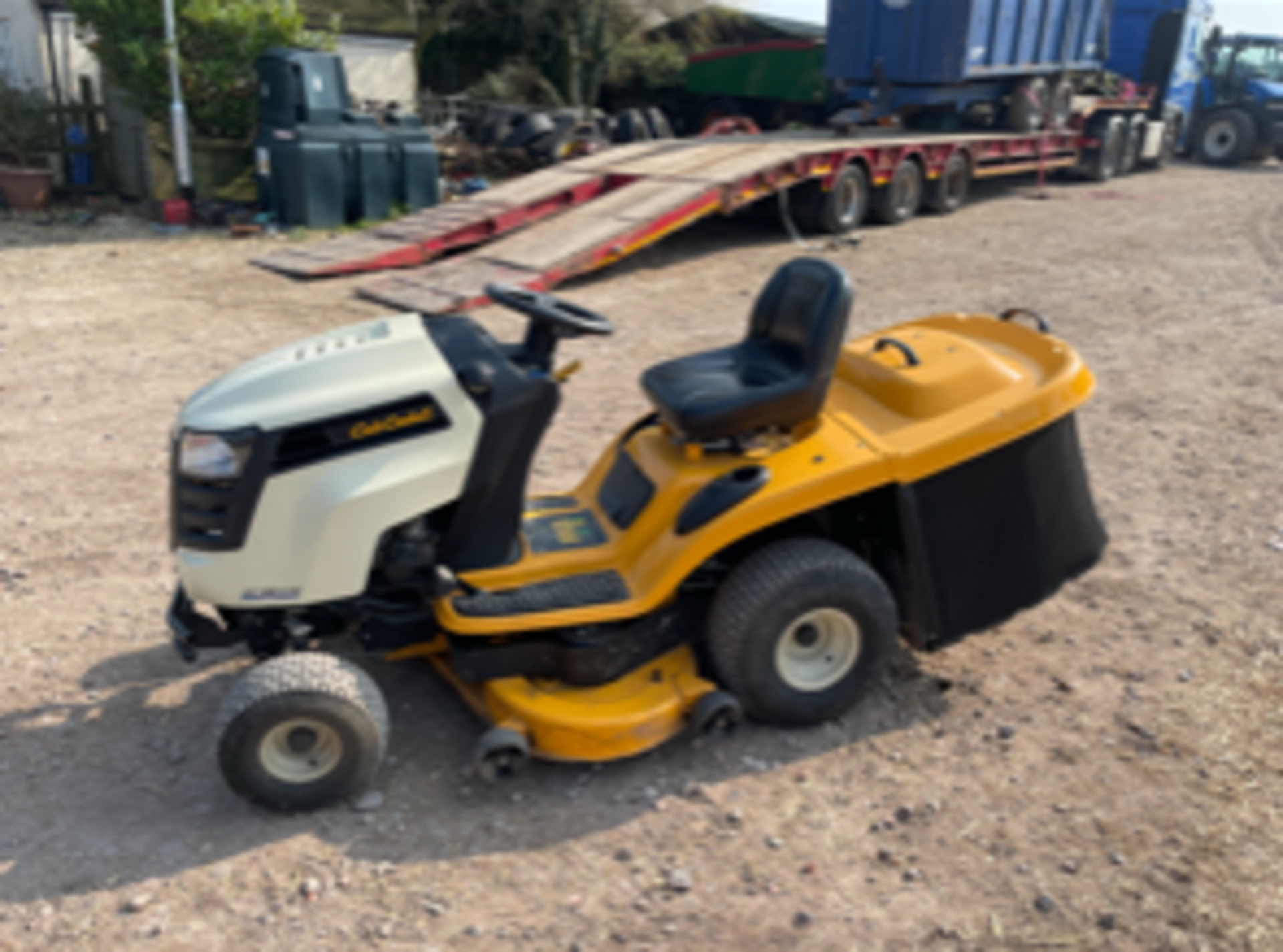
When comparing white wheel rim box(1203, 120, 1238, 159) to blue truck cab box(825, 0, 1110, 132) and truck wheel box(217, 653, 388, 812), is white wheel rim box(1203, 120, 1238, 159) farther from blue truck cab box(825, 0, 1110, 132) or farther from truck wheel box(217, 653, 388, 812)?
truck wheel box(217, 653, 388, 812)

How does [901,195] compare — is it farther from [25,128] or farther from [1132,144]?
[25,128]

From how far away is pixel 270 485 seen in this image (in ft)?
9.82

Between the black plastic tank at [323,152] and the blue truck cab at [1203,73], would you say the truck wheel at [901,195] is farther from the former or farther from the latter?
the blue truck cab at [1203,73]

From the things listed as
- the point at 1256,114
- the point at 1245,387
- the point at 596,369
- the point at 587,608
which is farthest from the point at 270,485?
the point at 1256,114

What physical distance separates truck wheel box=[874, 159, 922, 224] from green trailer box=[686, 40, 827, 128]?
26.6 ft

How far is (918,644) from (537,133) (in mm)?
13275

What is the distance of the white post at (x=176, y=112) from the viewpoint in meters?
12.6

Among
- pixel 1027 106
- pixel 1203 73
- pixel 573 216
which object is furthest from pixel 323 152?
pixel 1203 73

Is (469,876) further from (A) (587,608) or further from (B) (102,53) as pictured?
(B) (102,53)

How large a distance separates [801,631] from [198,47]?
493 inches

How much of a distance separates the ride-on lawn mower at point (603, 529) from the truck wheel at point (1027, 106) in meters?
12.6

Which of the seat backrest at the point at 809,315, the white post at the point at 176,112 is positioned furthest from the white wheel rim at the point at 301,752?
the white post at the point at 176,112

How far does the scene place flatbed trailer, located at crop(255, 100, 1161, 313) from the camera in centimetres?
957

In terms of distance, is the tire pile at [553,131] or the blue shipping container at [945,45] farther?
the tire pile at [553,131]
